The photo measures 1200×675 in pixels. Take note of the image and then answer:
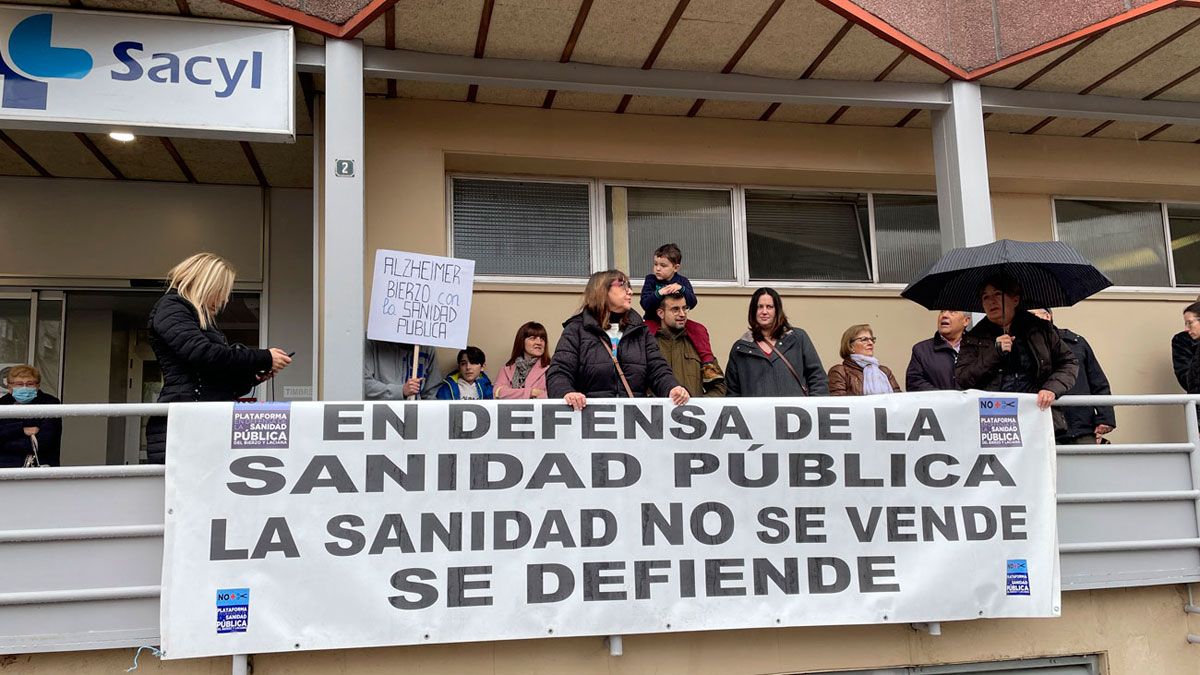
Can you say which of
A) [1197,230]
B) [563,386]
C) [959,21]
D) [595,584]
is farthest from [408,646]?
[1197,230]

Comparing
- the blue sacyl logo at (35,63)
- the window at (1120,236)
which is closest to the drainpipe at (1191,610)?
the window at (1120,236)

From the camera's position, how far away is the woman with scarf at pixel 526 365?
21.1 feet

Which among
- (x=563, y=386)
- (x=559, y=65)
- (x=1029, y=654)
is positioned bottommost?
(x=1029, y=654)

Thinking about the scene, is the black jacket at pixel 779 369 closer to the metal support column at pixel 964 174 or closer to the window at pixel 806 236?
the metal support column at pixel 964 174

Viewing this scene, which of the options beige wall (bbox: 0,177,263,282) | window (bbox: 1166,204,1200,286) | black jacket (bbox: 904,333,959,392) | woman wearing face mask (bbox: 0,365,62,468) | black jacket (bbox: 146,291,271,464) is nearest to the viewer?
black jacket (bbox: 146,291,271,464)

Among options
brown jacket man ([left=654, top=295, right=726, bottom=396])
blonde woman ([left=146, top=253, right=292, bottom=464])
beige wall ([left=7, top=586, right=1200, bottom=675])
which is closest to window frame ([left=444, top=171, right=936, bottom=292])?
brown jacket man ([left=654, top=295, right=726, bottom=396])

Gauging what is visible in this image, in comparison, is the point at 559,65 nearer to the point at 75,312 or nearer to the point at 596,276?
A: the point at 596,276

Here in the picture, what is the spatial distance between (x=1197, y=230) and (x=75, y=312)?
1029 cm

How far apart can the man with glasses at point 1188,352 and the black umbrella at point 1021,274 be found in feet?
7.57

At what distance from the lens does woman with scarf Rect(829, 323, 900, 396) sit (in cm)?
631

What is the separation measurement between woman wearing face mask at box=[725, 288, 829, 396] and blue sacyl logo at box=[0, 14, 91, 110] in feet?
13.5

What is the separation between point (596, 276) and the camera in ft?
16.2

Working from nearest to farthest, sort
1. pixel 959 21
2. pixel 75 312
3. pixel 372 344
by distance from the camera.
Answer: pixel 372 344, pixel 959 21, pixel 75 312

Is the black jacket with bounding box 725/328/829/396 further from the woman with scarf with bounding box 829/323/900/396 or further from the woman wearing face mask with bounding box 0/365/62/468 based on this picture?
the woman wearing face mask with bounding box 0/365/62/468
